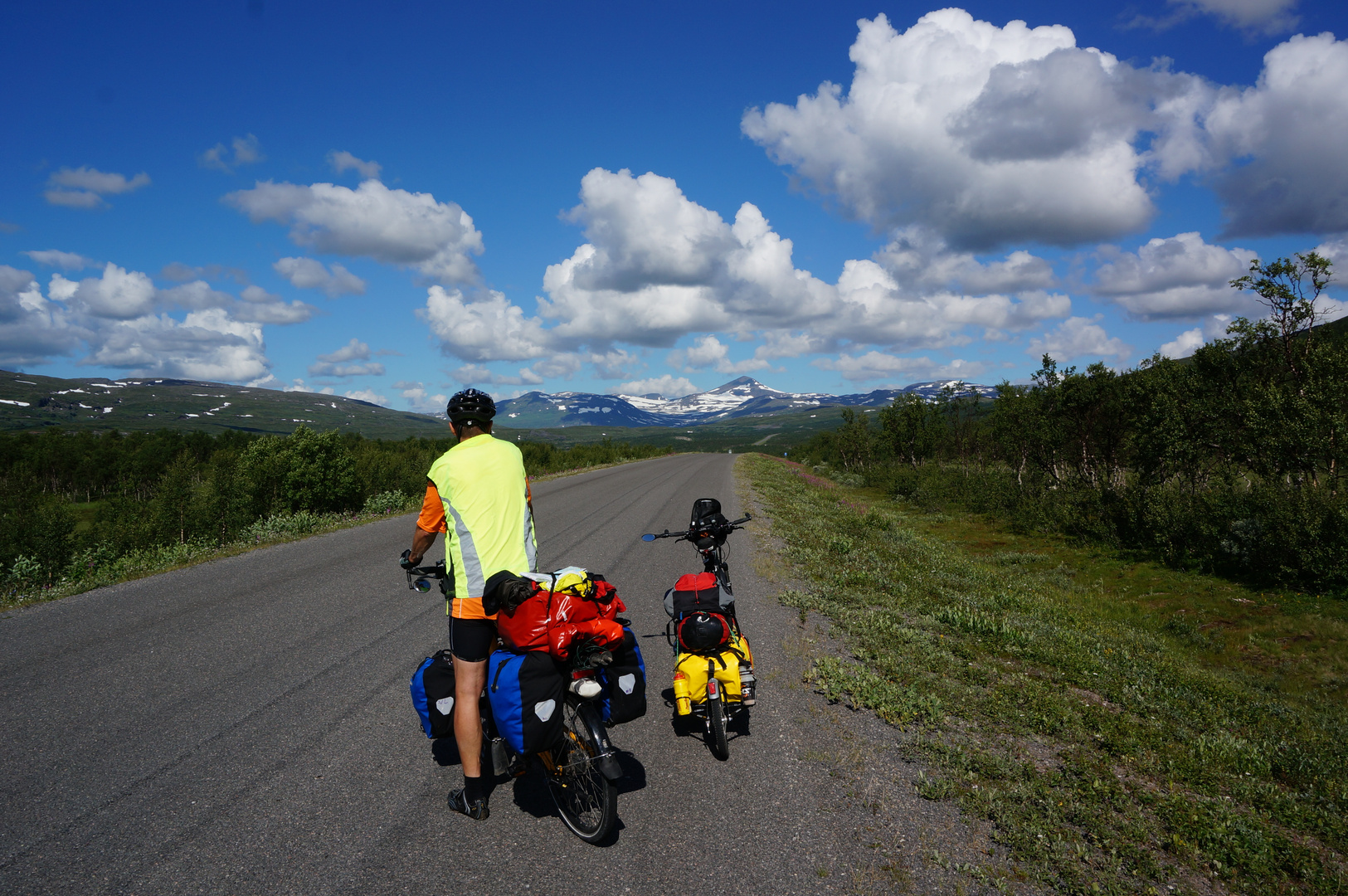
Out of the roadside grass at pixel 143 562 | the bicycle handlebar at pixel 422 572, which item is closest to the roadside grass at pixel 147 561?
the roadside grass at pixel 143 562

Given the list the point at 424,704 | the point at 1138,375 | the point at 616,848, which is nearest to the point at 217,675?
the point at 424,704

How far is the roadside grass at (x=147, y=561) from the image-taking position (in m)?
8.76

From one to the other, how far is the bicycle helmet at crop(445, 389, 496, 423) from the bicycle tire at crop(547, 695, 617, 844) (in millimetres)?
1826

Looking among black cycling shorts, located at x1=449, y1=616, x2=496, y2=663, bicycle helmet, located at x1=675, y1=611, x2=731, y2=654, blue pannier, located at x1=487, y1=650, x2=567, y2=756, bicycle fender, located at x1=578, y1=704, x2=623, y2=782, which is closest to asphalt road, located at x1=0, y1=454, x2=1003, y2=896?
bicycle fender, located at x1=578, y1=704, x2=623, y2=782

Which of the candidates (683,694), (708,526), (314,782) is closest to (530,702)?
(683,694)

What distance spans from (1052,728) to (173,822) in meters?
6.21

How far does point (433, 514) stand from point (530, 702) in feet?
4.06

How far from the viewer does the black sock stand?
3.59 metres

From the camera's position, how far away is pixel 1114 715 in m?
5.40

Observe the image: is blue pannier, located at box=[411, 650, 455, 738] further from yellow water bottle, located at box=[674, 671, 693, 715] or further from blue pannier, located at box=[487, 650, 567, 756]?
yellow water bottle, located at box=[674, 671, 693, 715]

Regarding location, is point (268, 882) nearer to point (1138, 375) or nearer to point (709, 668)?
point (709, 668)

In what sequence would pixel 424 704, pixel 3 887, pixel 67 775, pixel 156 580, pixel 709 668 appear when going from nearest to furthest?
pixel 3 887, pixel 424 704, pixel 67 775, pixel 709 668, pixel 156 580

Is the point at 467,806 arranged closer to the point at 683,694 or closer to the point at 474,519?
the point at 683,694

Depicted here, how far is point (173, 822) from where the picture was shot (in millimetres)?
3525
